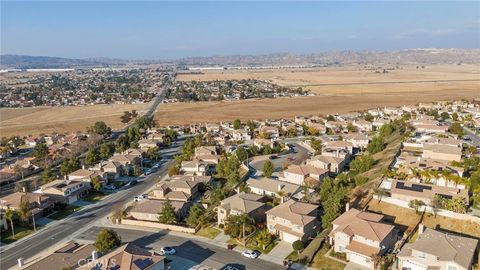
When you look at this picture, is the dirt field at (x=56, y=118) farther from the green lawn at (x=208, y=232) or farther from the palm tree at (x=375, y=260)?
the palm tree at (x=375, y=260)

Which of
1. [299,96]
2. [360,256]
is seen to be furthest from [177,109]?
[360,256]

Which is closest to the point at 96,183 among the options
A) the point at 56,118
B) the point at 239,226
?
the point at 239,226

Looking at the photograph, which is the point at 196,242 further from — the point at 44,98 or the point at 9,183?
the point at 44,98

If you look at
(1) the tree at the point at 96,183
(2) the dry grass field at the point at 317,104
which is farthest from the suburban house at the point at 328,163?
(2) the dry grass field at the point at 317,104

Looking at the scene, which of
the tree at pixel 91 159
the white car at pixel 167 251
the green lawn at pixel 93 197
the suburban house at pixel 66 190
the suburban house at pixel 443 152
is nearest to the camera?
the white car at pixel 167 251

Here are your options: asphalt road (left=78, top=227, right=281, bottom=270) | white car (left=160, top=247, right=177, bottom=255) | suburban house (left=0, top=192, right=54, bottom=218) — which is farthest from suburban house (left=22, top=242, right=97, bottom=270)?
suburban house (left=0, top=192, right=54, bottom=218)

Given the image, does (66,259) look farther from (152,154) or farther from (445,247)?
(152,154)
